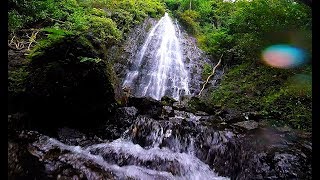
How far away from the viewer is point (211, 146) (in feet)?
19.1

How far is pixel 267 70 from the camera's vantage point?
10195 mm

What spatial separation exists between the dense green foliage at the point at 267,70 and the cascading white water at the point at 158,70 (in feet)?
5.41

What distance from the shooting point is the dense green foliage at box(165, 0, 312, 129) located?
7676 mm

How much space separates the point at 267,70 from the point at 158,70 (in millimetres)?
5636

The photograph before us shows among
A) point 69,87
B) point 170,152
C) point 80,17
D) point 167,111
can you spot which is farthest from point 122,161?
point 80,17

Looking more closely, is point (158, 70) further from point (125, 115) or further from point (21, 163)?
point (21, 163)

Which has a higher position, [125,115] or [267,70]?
[267,70]

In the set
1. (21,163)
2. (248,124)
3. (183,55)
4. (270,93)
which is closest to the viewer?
(21,163)

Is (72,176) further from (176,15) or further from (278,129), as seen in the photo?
(176,15)

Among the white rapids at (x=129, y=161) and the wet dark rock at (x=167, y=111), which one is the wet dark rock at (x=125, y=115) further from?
the wet dark rock at (x=167, y=111)

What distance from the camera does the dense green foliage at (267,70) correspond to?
768 cm

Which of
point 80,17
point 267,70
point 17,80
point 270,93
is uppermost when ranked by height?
point 80,17

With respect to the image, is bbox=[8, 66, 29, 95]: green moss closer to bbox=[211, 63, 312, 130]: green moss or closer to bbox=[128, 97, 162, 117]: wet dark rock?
bbox=[128, 97, 162, 117]: wet dark rock

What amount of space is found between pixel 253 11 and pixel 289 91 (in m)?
3.43
